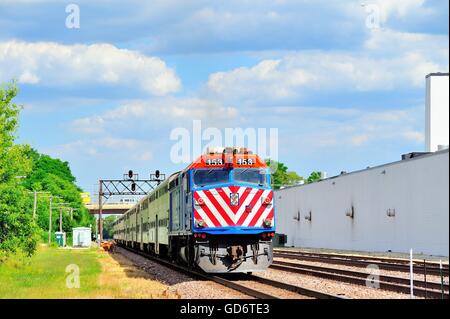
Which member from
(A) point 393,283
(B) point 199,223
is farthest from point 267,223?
(A) point 393,283

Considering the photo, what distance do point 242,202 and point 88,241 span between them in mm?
67709

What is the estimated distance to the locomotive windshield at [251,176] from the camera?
25062 mm

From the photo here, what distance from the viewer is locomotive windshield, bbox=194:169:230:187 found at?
2506 cm

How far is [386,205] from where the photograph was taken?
169 feet

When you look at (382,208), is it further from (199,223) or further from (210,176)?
(199,223)

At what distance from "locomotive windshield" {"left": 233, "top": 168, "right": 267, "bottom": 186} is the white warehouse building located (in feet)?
37.2

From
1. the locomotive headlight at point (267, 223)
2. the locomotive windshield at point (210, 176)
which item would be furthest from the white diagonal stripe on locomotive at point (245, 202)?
the locomotive windshield at point (210, 176)

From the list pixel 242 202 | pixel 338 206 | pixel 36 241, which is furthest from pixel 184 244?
pixel 338 206

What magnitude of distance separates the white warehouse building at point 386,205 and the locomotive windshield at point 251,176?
37.2ft

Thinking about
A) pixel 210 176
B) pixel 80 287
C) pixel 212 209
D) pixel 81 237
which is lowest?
pixel 81 237

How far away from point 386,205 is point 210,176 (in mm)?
28597

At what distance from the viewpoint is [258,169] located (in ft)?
83.0

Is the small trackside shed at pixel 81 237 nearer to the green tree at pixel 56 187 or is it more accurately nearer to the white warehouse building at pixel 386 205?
the green tree at pixel 56 187
